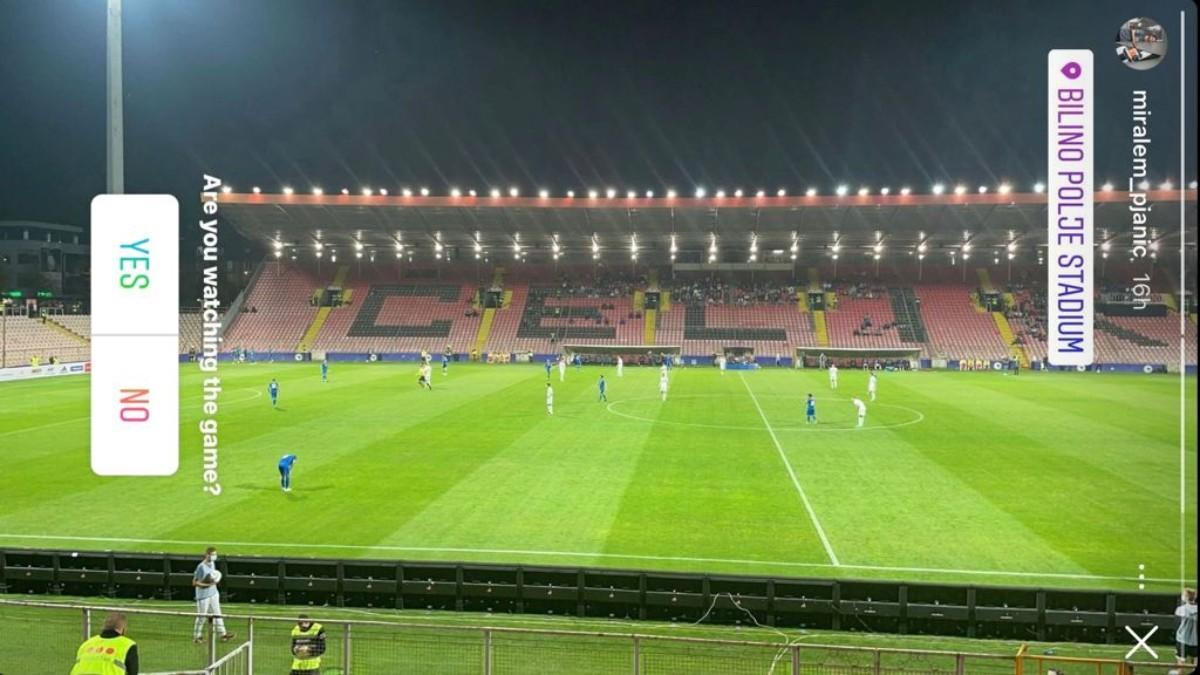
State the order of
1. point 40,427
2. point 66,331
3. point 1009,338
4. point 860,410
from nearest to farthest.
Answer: point 40,427
point 860,410
point 66,331
point 1009,338

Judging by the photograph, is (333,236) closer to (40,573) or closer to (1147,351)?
(40,573)

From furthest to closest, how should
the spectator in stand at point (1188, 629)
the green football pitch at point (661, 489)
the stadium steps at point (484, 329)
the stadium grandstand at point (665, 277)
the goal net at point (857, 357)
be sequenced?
the stadium steps at point (484, 329) → the goal net at point (857, 357) → the stadium grandstand at point (665, 277) → the green football pitch at point (661, 489) → the spectator in stand at point (1188, 629)

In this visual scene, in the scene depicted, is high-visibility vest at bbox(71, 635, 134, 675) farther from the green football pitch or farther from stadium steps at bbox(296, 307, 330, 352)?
stadium steps at bbox(296, 307, 330, 352)

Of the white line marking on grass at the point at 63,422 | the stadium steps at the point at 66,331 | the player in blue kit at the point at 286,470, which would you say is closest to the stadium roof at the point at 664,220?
the stadium steps at the point at 66,331

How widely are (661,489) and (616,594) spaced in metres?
8.17

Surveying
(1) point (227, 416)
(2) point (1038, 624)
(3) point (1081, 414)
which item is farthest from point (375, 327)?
(2) point (1038, 624)

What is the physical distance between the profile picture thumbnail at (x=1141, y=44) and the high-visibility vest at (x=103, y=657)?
33.9 ft

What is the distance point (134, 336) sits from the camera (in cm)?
607

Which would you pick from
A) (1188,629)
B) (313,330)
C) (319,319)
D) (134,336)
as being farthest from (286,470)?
(319,319)

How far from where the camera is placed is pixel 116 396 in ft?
19.7

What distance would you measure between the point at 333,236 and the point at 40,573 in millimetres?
66299

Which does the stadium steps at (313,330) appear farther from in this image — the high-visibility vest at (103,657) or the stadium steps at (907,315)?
the high-visibility vest at (103,657)

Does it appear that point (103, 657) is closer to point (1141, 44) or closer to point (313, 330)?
point (1141, 44)

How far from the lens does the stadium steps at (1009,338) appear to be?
71000mm
